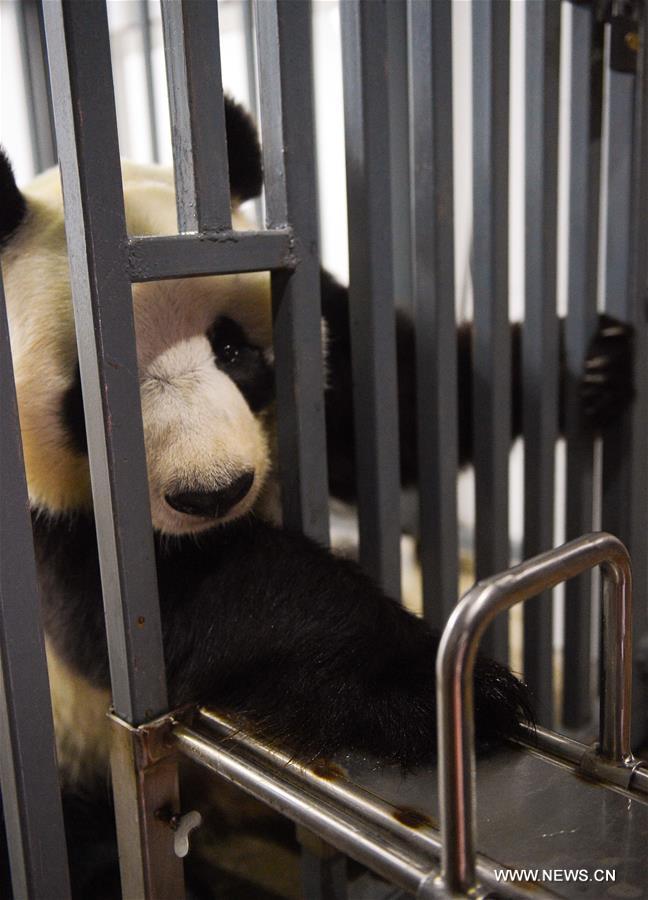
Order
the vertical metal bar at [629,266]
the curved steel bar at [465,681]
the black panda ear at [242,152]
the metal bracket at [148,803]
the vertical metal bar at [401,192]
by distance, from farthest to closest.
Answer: the vertical metal bar at [401,192], the vertical metal bar at [629,266], the black panda ear at [242,152], the metal bracket at [148,803], the curved steel bar at [465,681]

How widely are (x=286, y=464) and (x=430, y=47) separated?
1.53 ft

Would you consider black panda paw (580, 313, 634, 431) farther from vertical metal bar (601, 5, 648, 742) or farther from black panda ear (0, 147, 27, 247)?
black panda ear (0, 147, 27, 247)

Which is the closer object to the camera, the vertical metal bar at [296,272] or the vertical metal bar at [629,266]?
the vertical metal bar at [296,272]

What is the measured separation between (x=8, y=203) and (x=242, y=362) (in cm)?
29

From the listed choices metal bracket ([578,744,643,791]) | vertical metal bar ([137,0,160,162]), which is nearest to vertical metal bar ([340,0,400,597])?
metal bracket ([578,744,643,791])

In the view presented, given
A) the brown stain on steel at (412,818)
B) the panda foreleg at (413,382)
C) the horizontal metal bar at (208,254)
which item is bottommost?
the brown stain on steel at (412,818)

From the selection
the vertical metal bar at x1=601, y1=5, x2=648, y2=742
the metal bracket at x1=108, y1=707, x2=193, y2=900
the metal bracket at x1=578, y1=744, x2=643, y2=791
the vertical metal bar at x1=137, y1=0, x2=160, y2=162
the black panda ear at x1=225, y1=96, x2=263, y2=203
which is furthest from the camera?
the vertical metal bar at x1=137, y1=0, x2=160, y2=162

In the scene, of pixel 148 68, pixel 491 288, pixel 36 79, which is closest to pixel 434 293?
pixel 491 288

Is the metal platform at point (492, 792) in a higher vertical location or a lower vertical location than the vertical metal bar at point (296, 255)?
lower

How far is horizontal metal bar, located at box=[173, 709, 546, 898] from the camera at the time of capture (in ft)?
1.56

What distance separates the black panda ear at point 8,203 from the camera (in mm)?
780

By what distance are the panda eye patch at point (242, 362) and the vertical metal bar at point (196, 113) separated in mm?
265

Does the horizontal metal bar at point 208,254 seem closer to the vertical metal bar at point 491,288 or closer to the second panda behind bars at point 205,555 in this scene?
the second panda behind bars at point 205,555

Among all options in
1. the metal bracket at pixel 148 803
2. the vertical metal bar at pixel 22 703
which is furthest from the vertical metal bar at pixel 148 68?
the metal bracket at pixel 148 803
